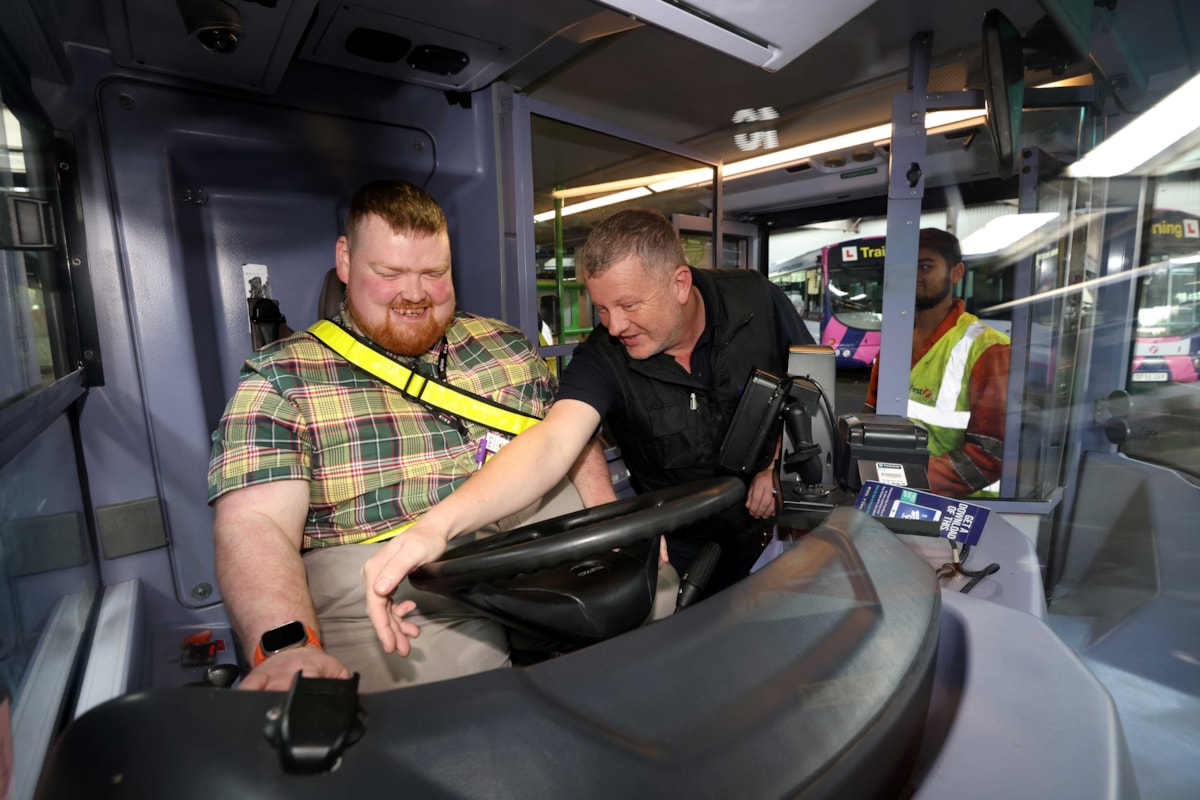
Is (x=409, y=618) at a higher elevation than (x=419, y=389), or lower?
lower

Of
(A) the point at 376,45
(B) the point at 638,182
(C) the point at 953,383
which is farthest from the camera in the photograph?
(B) the point at 638,182

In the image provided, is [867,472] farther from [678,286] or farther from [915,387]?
[915,387]

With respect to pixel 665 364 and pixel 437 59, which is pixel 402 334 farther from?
pixel 437 59

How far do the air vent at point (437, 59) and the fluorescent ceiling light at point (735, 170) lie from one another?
1.60 metres

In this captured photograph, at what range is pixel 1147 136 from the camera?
7.41 feet

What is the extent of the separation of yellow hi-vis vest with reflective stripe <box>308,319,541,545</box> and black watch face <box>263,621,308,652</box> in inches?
18.3

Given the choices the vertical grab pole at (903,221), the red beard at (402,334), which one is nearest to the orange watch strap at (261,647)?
the red beard at (402,334)

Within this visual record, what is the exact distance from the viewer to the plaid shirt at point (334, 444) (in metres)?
1.44

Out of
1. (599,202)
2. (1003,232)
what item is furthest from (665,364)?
(599,202)

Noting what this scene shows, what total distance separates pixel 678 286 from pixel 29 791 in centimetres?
181

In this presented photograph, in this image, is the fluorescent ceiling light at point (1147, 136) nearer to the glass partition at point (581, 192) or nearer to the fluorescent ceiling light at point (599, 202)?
the glass partition at point (581, 192)

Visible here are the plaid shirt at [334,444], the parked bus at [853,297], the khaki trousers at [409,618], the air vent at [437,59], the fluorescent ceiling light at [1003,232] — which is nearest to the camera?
the khaki trousers at [409,618]

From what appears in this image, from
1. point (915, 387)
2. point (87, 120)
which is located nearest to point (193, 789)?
point (87, 120)

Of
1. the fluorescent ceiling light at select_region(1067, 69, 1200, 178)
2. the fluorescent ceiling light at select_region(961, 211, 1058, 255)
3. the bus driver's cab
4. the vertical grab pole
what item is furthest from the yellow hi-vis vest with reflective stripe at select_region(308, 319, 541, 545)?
the fluorescent ceiling light at select_region(961, 211, 1058, 255)
